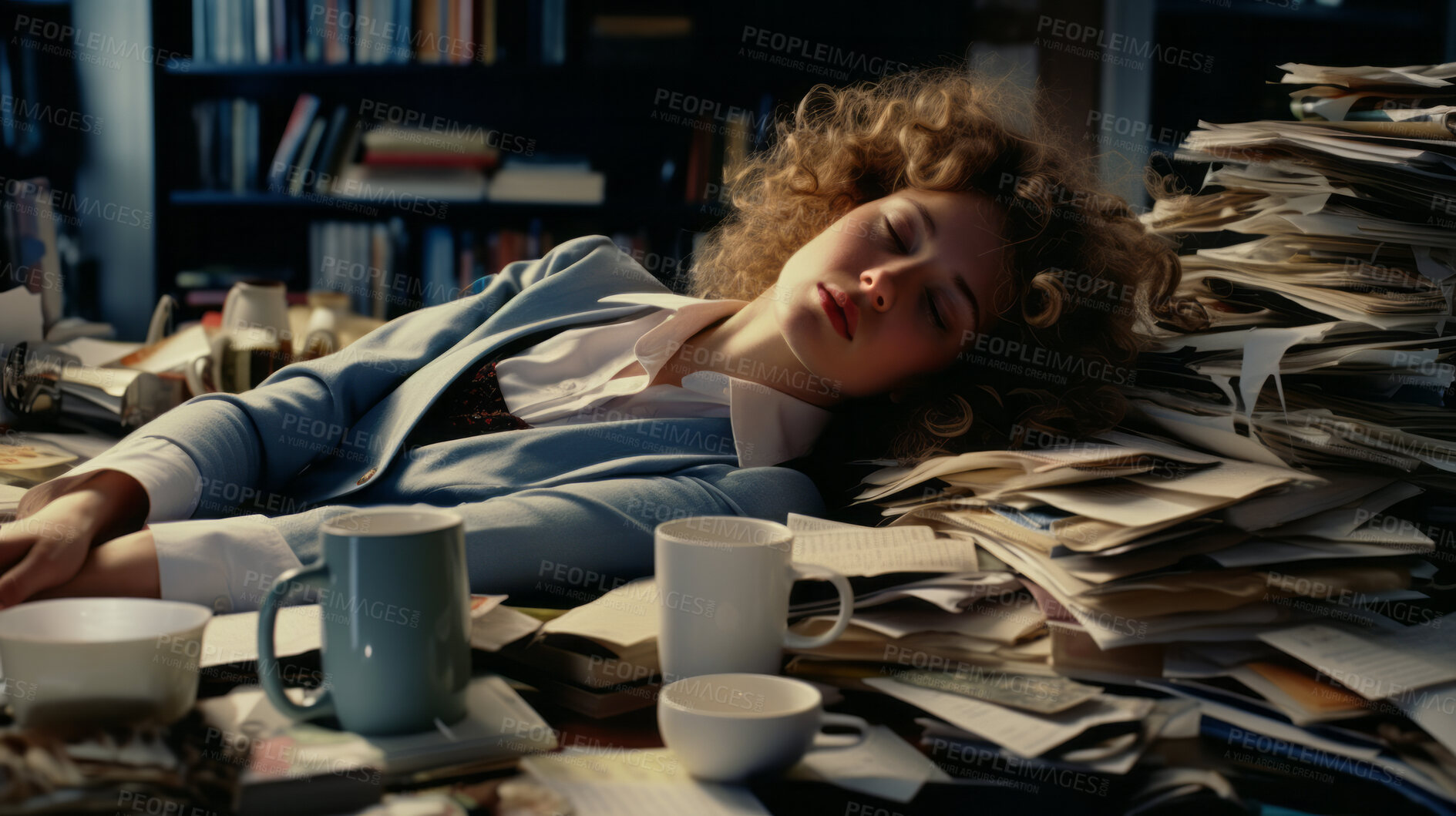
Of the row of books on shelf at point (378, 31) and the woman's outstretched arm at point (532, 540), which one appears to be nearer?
the woman's outstretched arm at point (532, 540)

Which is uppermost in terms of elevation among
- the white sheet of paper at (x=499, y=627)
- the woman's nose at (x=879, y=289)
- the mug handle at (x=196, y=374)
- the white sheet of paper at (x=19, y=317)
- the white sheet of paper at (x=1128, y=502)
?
the woman's nose at (x=879, y=289)

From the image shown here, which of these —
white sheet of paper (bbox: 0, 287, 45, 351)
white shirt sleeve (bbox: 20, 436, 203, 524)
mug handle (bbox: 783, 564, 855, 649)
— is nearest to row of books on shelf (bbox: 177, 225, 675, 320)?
white sheet of paper (bbox: 0, 287, 45, 351)

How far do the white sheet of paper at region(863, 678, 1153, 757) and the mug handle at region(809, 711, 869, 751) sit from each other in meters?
0.05

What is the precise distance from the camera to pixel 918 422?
130 cm

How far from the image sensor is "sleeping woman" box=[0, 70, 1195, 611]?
112cm

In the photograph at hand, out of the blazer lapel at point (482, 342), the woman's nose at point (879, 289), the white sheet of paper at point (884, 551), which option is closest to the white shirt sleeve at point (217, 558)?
the blazer lapel at point (482, 342)

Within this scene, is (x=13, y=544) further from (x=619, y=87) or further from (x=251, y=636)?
(x=619, y=87)

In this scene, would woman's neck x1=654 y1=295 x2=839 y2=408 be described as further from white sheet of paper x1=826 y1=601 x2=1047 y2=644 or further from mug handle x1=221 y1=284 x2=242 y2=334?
mug handle x1=221 y1=284 x2=242 y2=334

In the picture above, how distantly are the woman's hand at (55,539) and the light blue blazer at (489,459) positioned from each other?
0.47 ft

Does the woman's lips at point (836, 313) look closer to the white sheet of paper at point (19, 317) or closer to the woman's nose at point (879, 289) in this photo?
the woman's nose at point (879, 289)

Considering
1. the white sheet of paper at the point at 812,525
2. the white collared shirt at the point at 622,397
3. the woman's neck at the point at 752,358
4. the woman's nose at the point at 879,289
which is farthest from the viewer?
the woman's neck at the point at 752,358

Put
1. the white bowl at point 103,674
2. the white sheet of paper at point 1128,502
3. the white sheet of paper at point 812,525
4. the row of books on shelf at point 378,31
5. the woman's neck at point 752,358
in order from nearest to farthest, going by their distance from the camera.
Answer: the white bowl at point 103,674
the white sheet of paper at point 1128,502
the white sheet of paper at point 812,525
the woman's neck at point 752,358
the row of books on shelf at point 378,31

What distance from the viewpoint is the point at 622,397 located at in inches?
50.6

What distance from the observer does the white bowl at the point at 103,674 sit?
555 millimetres
